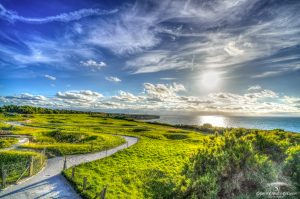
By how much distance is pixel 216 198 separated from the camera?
2125cm

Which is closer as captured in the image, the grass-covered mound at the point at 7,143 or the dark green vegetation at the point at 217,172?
the dark green vegetation at the point at 217,172

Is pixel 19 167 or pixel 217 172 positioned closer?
pixel 217 172

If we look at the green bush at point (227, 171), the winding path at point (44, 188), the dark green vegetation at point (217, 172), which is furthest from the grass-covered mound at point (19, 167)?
the green bush at point (227, 171)

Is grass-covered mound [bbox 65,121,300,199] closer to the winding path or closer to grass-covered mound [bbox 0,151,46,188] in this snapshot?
the winding path

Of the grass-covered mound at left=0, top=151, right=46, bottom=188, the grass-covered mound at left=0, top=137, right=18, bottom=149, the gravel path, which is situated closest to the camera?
the gravel path

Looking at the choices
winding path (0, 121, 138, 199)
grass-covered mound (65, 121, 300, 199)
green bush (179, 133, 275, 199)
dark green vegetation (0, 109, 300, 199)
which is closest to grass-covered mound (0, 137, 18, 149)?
winding path (0, 121, 138, 199)

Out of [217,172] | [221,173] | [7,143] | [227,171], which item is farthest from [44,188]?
[7,143]

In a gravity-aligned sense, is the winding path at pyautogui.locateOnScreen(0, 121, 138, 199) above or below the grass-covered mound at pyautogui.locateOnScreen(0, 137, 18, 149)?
below

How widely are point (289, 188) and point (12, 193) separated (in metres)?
26.2

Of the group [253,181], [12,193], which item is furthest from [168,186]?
[12,193]

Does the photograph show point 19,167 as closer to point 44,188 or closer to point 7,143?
point 44,188

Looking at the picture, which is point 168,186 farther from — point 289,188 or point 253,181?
point 289,188

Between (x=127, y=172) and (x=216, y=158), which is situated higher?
(x=216, y=158)

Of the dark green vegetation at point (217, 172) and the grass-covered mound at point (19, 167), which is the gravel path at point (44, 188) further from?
the dark green vegetation at point (217, 172)
